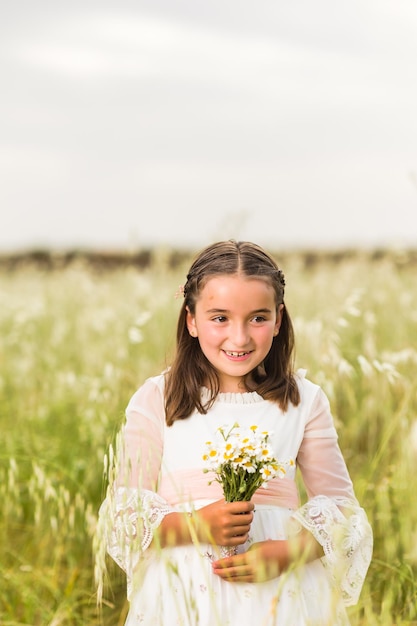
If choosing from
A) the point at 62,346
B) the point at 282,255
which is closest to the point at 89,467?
the point at 62,346

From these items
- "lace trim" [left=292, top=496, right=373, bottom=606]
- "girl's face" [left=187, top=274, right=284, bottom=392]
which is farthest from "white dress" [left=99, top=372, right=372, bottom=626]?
"girl's face" [left=187, top=274, right=284, bottom=392]

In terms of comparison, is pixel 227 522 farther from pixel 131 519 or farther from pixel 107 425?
pixel 107 425

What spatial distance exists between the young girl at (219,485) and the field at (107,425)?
110 mm

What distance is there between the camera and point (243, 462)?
54.9 inches

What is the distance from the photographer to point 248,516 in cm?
145

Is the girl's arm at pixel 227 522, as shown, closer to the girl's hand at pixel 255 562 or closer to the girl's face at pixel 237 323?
the girl's hand at pixel 255 562

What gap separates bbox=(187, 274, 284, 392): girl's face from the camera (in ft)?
5.34

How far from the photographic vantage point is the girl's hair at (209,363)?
1.70 m

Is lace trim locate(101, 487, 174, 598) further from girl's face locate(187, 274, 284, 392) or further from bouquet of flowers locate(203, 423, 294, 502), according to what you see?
girl's face locate(187, 274, 284, 392)

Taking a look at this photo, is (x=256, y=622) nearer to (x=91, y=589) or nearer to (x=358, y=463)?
(x=91, y=589)

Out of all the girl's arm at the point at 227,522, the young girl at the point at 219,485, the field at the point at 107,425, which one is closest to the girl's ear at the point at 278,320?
the young girl at the point at 219,485

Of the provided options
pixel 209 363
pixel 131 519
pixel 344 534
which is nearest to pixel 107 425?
pixel 209 363

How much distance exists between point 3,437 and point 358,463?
1.34 meters

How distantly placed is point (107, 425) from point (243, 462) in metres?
1.25
